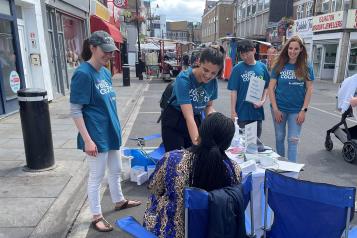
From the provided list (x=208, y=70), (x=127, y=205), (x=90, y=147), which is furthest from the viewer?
(x=127, y=205)

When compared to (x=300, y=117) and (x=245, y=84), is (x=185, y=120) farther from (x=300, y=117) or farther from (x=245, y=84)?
(x=300, y=117)

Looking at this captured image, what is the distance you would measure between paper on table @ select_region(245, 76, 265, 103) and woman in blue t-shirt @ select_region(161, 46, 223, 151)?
2.98ft

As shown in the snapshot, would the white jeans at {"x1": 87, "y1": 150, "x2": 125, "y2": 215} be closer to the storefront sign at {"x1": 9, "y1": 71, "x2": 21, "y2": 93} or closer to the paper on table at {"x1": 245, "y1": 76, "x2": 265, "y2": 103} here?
the paper on table at {"x1": 245, "y1": 76, "x2": 265, "y2": 103}

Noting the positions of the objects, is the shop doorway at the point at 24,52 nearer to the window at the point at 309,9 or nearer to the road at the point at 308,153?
the road at the point at 308,153

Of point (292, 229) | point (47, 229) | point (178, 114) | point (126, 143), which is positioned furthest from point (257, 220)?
point (126, 143)

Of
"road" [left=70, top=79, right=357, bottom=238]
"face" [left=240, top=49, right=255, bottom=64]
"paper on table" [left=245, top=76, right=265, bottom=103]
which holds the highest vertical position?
"face" [left=240, top=49, right=255, bottom=64]

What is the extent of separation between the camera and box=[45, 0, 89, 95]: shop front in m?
10.4

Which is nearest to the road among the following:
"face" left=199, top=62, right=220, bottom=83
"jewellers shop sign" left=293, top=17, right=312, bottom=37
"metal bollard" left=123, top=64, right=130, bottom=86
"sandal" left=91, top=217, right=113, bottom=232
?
"sandal" left=91, top=217, right=113, bottom=232

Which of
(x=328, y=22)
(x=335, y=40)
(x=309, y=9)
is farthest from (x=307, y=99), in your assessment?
(x=309, y=9)

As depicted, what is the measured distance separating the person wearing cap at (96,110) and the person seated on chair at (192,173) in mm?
1035

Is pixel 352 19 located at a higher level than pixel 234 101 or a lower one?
higher

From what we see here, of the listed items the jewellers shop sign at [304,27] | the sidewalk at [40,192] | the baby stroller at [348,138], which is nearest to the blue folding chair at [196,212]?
the sidewalk at [40,192]

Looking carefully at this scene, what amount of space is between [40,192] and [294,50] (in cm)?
349

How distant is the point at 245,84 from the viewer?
3.96 metres
